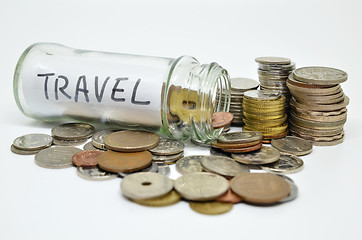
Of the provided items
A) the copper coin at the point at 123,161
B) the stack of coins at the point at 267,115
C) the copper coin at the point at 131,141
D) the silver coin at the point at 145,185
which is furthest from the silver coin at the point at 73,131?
the stack of coins at the point at 267,115

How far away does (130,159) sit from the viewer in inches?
93.4

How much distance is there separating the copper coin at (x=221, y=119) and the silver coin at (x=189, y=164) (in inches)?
9.1

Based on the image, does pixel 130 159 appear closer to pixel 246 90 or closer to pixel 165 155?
pixel 165 155

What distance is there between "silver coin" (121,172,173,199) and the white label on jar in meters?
0.48

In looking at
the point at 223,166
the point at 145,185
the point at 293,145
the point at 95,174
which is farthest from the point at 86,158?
the point at 293,145

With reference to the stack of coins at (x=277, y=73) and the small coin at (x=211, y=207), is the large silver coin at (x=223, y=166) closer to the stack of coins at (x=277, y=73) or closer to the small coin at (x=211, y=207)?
the small coin at (x=211, y=207)

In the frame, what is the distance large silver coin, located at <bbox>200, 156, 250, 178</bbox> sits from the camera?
2271 mm

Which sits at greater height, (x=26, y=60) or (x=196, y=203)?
(x=26, y=60)

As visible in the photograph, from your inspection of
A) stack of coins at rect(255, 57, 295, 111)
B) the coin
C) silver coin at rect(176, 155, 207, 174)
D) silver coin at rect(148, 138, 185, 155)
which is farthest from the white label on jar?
the coin

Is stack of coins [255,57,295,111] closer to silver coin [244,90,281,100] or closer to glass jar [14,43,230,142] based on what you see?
silver coin [244,90,281,100]

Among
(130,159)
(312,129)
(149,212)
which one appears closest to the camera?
(149,212)

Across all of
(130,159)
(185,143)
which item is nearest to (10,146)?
(130,159)

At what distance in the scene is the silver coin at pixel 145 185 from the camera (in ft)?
6.70

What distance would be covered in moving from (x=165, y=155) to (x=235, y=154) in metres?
0.35
